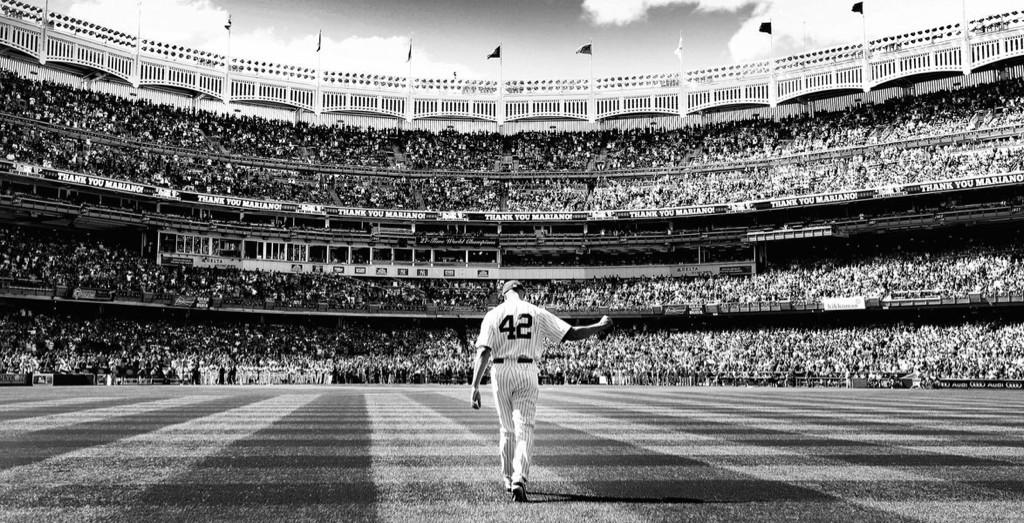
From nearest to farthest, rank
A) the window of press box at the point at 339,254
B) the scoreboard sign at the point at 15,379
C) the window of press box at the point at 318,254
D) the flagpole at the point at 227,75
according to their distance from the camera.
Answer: the scoreboard sign at the point at 15,379, the window of press box at the point at 318,254, the window of press box at the point at 339,254, the flagpole at the point at 227,75

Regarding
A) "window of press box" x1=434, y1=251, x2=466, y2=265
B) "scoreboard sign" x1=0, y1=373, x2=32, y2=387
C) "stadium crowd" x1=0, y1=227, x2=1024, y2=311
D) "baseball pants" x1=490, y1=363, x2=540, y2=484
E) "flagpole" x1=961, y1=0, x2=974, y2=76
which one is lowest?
"scoreboard sign" x1=0, y1=373, x2=32, y2=387

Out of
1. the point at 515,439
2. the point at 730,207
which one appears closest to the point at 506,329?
the point at 515,439

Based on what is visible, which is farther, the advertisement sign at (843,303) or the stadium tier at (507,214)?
the advertisement sign at (843,303)

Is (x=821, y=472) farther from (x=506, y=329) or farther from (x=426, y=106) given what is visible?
(x=426, y=106)

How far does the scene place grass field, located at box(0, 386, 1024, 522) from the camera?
6.81 meters

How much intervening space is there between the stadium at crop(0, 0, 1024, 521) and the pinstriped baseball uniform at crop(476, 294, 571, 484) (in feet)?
78.2

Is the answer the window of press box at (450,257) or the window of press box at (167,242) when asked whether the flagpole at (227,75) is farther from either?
the window of press box at (450,257)

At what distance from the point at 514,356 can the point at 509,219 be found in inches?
2467

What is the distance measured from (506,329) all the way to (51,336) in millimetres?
50589

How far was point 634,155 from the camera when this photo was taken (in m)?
76.5

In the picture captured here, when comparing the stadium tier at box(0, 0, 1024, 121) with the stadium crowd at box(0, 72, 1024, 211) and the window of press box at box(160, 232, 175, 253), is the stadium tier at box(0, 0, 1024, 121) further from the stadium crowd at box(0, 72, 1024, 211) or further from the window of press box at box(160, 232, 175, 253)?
the window of press box at box(160, 232, 175, 253)

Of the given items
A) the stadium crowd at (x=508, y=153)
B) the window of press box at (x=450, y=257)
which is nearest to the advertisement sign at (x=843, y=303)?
the stadium crowd at (x=508, y=153)

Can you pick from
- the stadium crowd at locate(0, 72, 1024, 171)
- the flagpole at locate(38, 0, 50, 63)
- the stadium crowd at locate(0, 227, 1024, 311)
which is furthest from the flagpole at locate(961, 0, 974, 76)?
the flagpole at locate(38, 0, 50, 63)

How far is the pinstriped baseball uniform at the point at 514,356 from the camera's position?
7863 millimetres
